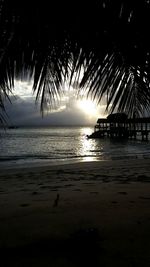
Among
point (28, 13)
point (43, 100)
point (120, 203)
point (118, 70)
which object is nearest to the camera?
point (28, 13)

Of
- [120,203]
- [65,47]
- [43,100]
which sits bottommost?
[120,203]

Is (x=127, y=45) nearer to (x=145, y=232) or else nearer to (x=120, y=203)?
(x=145, y=232)

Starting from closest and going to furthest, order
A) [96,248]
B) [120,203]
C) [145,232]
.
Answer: [96,248] < [145,232] < [120,203]

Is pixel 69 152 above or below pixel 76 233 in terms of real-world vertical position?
below

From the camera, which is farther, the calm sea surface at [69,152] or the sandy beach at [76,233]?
the calm sea surface at [69,152]

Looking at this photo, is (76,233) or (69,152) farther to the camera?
(69,152)

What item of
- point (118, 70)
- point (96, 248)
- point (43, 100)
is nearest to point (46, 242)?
point (96, 248)

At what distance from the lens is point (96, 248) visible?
3.40m

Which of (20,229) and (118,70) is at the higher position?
(118,70)

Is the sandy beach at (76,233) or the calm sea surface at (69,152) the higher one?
the sandy beach at (76,233)

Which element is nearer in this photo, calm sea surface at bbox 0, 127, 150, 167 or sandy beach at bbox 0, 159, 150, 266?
sandy beach at bbox 0, 159, 150, 266

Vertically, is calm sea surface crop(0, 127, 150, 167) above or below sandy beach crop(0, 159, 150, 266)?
below

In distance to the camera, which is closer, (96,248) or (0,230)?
(96,248)

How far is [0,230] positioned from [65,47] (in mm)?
2545
